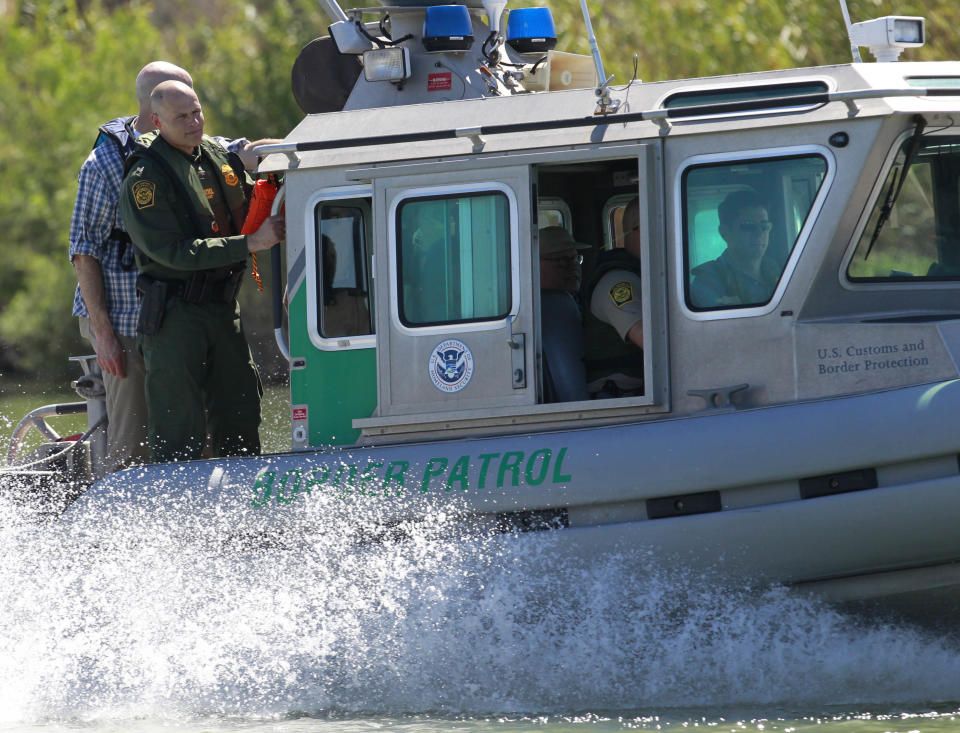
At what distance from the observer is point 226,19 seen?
2239cm

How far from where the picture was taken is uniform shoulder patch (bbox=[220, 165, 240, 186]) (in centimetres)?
565

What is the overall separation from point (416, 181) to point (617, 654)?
180 cm

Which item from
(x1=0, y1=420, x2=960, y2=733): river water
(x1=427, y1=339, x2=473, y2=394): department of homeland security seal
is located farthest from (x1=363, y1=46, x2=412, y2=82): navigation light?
(x1=0, y1=420, x2=960, y2=733): river water

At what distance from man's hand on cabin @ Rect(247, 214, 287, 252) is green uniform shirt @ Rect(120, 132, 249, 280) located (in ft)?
0.25

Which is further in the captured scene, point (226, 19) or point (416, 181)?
point (226, 19)

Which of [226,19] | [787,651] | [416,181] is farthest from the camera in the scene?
[226,19]

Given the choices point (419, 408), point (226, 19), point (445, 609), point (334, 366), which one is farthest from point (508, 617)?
point (226, 19)

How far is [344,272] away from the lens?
16.5 feet

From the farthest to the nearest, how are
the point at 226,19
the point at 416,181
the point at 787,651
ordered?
the point at 226,19 → the point at 416,181 → the point at 787,651

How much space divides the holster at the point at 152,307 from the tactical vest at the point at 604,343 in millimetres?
1691

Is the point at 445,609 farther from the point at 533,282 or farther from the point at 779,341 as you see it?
the point at 779,341

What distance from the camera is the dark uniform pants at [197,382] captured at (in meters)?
5.36

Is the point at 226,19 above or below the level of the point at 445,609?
above

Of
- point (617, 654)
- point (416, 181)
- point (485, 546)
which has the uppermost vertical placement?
point (416, 181)
